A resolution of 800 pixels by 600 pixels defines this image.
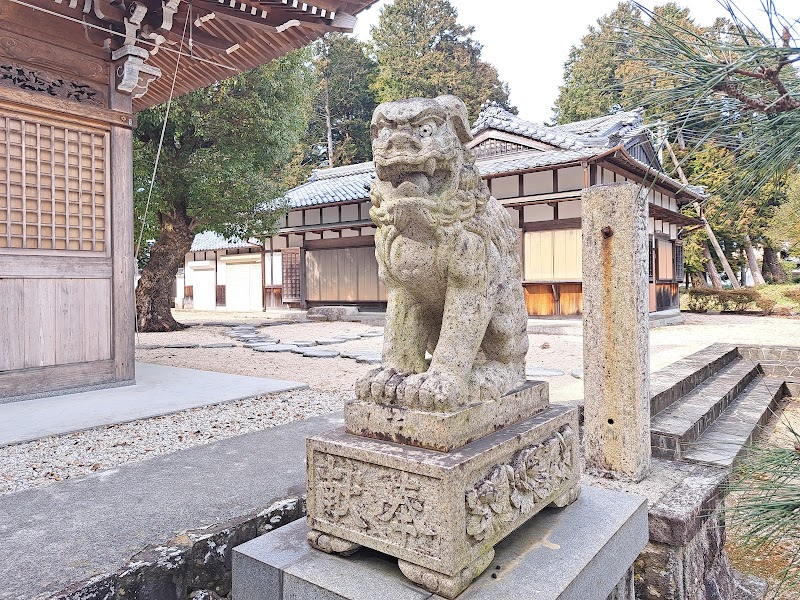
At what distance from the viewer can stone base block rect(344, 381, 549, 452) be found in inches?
70.7

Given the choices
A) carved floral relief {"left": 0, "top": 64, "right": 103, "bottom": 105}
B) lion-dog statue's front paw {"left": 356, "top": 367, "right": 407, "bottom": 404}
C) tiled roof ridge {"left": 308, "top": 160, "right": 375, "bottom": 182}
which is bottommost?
lion-dog statue's front paw {"left": 356, "top": 367, "right": 407, "bottom": 404}

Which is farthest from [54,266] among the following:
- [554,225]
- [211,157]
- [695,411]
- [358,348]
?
[554,225]

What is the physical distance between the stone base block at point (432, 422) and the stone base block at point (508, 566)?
0.48m

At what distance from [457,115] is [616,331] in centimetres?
198

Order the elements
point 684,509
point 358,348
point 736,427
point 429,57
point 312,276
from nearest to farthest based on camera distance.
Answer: point 684,509 → point 736,427 → point 358,348 → point 312,276 → point 429,57

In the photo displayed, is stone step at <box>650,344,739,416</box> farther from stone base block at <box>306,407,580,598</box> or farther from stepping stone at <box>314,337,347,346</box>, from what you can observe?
stepping stone at <box>314,337,347,346</box>

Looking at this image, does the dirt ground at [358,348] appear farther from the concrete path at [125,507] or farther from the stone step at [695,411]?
the concrete path at [125,507]

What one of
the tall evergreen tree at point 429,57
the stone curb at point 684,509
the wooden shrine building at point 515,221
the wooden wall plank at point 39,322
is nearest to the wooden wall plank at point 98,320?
the wooden wall plank at point 39,322

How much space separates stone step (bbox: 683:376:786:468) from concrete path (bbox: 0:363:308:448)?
4071 mm

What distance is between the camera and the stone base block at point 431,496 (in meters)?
1.69

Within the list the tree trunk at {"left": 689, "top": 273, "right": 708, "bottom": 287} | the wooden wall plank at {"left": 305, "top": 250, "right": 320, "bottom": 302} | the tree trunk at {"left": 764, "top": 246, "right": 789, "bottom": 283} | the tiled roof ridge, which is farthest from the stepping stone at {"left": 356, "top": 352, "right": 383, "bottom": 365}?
the tree trunk at {"left": 764, "top": 246, "right": 789, "bottom": 283}

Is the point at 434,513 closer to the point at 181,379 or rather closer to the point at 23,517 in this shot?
the point at 23,517

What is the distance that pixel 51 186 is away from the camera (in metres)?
5.45

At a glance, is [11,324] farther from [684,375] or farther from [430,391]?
[684,375]
